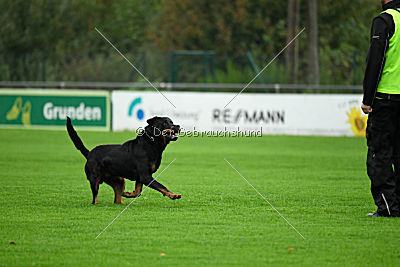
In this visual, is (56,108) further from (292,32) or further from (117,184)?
(117,184)

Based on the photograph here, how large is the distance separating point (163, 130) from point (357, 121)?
13.1 metres

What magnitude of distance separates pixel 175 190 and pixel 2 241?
4187mm

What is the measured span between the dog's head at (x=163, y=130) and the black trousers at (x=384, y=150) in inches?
93.6

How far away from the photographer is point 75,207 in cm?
924

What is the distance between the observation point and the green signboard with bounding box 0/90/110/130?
23422 mm

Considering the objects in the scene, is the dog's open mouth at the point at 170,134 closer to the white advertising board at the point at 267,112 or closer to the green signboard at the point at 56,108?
the white advertising board at the point at 267,112

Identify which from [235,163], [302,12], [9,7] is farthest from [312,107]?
[9,7]

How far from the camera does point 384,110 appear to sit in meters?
8.23

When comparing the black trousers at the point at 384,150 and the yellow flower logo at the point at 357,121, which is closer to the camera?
the black trousers at the point at 384,150

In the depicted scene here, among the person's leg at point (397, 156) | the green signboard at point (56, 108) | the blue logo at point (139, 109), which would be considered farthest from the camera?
the green signboard at point (56, 108)

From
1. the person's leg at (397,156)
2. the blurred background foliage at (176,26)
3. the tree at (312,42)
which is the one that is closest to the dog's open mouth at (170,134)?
the person's leg at (397,156)

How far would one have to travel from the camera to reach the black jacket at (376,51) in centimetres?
807

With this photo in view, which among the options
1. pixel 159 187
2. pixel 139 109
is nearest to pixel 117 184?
pixel 159 187

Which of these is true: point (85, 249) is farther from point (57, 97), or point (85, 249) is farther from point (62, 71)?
point (62, 71)
